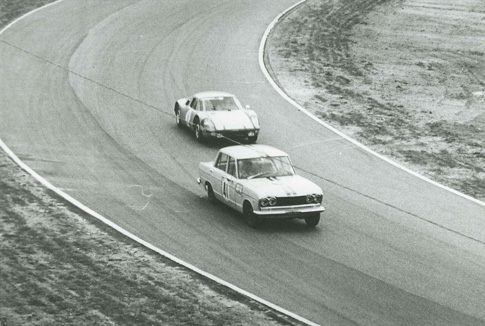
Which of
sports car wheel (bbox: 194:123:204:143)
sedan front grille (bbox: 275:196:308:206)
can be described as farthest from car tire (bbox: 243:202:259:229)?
sports car wheel (bbox: 194:123:204:143)

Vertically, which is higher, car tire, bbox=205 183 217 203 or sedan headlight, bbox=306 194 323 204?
sedan headlight, bbox=306 194 323 204

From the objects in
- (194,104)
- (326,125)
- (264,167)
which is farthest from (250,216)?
(326,125)

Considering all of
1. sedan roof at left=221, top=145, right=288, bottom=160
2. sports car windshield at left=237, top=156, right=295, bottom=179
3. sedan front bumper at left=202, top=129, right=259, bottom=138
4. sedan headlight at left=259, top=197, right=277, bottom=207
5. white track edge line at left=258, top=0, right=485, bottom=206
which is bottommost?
white track edge line at left=258, top=0, right=485, bottom=206

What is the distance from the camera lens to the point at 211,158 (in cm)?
2514

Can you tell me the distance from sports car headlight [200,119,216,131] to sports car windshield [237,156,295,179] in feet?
18.8

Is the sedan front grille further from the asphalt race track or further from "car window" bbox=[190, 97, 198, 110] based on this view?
"car window" bbox=[190, 97, 198, 110]

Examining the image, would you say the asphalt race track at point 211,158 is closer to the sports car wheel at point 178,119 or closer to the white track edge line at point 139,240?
the white track edge line at point 139,240

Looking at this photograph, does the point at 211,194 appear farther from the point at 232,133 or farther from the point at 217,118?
the point at 217,118

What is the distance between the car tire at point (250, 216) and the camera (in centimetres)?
1925

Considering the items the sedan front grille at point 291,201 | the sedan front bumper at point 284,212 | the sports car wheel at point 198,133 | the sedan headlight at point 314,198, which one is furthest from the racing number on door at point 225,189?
the sports car wheel at point 198,133

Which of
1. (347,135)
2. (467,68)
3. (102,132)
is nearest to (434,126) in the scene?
(347,135)

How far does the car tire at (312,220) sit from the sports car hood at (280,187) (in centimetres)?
58

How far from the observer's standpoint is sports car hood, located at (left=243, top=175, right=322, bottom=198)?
19.1m

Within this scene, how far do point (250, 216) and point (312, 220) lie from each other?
1413mm
